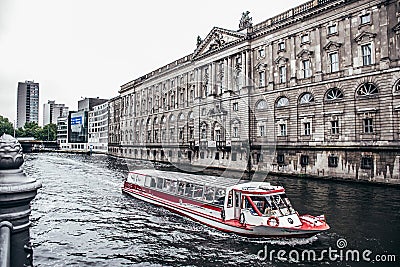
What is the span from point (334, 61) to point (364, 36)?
445cm

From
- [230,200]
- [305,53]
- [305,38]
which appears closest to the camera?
[230,200]

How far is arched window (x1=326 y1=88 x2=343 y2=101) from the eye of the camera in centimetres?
3872

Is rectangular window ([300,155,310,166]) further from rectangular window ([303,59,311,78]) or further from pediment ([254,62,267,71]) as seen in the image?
pediment ([254,62,267,71])

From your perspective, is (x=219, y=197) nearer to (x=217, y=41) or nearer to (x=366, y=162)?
(x=366, y=162)

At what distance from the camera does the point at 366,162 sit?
34.7 metres

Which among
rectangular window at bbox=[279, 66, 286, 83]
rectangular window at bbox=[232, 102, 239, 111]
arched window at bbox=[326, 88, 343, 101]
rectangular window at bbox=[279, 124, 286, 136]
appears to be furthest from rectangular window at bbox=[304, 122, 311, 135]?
rectangular window at bbox=[232, 102, 239, 111]

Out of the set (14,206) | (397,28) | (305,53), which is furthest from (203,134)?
(14,206)

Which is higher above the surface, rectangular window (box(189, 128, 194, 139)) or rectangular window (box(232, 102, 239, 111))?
rectangular window (box(232, 102, 239, 111))

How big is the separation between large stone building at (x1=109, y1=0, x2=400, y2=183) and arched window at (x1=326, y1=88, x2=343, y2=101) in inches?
4.8

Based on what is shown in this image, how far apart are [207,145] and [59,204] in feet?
117

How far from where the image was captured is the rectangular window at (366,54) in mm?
36094

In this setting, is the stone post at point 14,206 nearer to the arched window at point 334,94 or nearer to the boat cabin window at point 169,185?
the boat cabin window at point 169,185

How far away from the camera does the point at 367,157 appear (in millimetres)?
34562

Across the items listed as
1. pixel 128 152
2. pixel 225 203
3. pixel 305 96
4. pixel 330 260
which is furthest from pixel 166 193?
pixel 128 152
